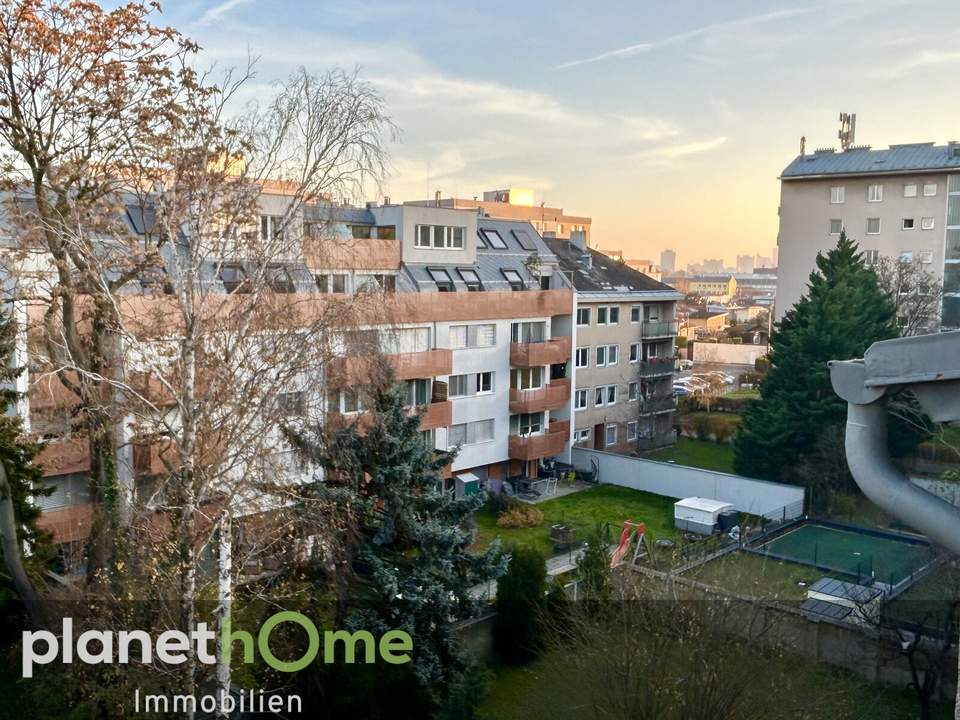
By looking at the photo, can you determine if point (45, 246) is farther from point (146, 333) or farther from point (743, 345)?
point (743, 345)

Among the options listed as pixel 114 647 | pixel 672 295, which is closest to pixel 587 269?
pixel 672 295

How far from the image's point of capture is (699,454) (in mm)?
37438

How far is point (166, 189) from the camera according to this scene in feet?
44.1

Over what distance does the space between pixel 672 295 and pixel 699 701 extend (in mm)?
30986

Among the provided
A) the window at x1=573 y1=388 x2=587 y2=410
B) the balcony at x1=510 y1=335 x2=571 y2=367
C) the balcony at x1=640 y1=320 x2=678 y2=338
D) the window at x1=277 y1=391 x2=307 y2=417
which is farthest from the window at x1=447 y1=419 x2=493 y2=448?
the window at x1=277 y1=391 x2=307 y2=417

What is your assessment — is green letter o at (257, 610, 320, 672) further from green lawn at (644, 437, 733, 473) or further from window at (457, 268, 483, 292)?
green lawn at (644, 437, 733, 473)

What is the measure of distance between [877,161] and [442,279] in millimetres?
28831

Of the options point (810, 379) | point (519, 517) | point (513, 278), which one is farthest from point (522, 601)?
point (513, 278)

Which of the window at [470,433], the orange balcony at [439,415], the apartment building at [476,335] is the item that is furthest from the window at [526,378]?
the orange balcony at [439,415]

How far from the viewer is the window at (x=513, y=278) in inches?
1346

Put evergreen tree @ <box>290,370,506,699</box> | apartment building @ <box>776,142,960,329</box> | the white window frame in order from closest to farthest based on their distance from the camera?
evergreen tree @ <box>290,370,506,699</box>
the white window frame
apartment building @ <box>776,142,960,329</box>

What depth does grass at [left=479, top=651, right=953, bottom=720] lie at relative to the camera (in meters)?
14.3

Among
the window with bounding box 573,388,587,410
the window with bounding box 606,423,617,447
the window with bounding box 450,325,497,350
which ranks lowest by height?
the window with bounding box 606,423,617,447

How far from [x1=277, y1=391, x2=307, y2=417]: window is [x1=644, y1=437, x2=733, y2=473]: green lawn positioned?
81.8 feet
